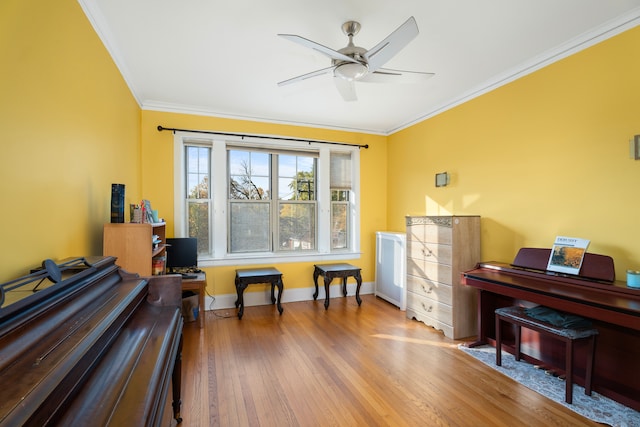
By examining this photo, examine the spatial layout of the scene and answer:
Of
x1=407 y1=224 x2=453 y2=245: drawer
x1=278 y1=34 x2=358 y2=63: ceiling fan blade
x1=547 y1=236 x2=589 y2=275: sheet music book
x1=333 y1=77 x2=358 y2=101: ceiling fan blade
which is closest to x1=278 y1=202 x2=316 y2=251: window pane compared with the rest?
x1=407 y1=224 x2=453 y2=245: drawer

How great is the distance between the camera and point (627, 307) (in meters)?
1.82

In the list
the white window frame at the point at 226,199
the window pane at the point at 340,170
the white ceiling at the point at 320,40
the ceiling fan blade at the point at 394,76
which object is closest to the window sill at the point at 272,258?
the white window frame at the point at 226,199

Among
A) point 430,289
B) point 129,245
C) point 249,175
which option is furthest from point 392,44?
point 249,175

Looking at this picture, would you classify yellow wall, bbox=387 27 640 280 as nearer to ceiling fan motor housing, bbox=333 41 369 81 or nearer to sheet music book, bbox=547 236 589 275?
sheet music book, bbox=547 236 589 275

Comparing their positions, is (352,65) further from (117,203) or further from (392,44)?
(117,203)

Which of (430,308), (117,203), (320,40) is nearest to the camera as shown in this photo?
(117,203)

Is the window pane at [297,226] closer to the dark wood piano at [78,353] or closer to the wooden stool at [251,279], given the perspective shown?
the wooden stool at [251,279]

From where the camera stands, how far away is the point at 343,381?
2355mm

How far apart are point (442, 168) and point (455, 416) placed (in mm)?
2764

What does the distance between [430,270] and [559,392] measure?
151cm

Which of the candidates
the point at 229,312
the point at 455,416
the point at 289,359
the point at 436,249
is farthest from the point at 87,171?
the point at 436,249

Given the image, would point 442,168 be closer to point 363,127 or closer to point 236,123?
point 363,127

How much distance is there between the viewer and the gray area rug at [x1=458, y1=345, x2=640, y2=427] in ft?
6.34

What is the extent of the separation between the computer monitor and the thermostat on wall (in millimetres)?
3131
